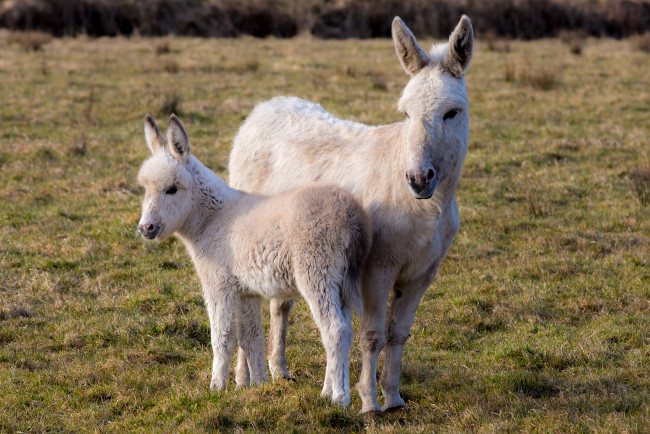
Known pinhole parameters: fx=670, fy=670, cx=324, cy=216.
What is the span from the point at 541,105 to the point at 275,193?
11862 mm

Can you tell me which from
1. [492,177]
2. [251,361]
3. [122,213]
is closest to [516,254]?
[492,177]

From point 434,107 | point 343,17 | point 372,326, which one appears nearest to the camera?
point 434,107

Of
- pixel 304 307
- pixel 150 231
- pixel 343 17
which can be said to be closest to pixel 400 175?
pixel 150 231

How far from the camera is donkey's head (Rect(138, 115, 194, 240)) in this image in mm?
5082

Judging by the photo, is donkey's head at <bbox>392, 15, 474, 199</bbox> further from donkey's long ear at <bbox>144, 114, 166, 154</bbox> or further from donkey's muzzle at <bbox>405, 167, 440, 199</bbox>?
donkey's long ear at <bbox>144, 114, 166, 154</bbox>

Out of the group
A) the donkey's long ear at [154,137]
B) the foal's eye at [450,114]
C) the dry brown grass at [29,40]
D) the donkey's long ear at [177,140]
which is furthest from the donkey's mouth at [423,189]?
the dry brown grass at [29,40]

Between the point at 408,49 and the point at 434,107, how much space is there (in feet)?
1.62

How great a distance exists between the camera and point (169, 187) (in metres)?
5.20

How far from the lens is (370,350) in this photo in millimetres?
4852

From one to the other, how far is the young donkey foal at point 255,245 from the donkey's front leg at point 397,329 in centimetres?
55

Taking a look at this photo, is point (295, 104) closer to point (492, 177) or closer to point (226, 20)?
point (492, 177)

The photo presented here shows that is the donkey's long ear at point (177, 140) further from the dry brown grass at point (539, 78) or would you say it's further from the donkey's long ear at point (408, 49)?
the dry brown grass at point (539, 78)

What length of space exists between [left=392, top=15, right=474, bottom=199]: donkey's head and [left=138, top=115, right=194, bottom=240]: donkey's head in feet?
5.89

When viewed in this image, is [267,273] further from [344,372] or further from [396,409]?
[396,409]
